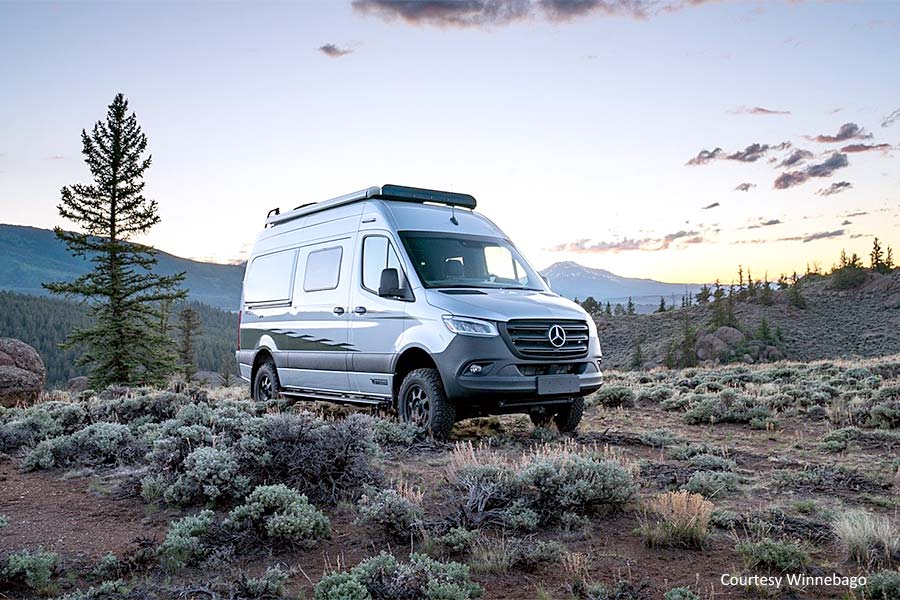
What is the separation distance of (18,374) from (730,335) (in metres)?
56.5

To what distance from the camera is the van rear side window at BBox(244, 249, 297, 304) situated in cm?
1070

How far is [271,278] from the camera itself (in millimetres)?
11250

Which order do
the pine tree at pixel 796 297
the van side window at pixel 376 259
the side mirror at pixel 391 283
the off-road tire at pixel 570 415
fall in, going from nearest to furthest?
1. the side mirror at pixel 391 283
2. the van side window at pixel 376 259
3. the off-road tire at pixel 570 415
4. the pine tree at pixel 796 297

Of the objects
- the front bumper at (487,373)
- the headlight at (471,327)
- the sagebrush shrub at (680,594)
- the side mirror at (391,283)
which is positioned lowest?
the sagebrush shrub at (680,594)

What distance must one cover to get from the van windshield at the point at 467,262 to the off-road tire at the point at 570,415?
1.56 metres

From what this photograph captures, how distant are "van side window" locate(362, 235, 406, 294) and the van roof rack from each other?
25.8 inches

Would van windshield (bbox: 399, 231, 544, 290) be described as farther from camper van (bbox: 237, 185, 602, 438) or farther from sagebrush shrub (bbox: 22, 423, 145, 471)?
sagebrush shrub (bbox: 22, 423, 145, 471)

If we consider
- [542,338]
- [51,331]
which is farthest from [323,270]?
[51,331]

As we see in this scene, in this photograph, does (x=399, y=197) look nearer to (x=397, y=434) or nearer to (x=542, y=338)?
(x=542, y=338)

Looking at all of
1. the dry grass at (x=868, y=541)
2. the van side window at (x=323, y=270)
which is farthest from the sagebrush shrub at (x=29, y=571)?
the van side window at (x=323, y=270)

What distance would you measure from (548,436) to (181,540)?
4808 mm

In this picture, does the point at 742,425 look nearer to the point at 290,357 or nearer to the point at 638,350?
the point at 290,357

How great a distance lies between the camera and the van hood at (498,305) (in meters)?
7.49

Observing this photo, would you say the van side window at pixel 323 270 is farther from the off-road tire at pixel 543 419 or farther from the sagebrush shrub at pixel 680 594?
the sagebrush shrub at pixel 680 594
